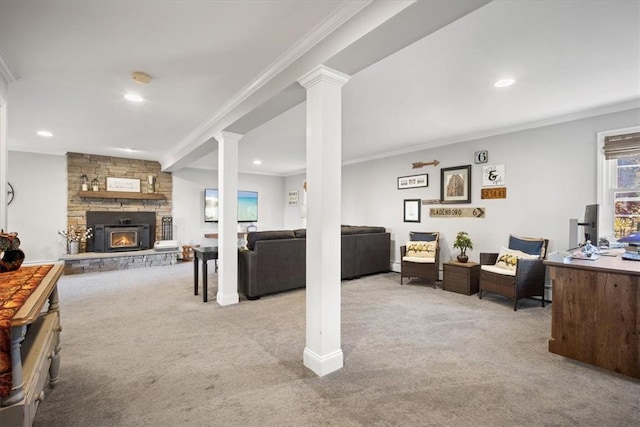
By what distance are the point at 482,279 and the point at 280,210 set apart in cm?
640

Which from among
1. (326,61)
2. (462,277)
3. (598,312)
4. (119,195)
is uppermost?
(326,61)

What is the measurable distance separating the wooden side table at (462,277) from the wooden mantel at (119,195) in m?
6.36

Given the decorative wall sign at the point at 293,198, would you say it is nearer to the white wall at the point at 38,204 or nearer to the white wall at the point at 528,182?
the white wall at the point at 528,182

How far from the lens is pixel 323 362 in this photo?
7.04 ft

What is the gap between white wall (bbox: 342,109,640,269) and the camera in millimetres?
3729

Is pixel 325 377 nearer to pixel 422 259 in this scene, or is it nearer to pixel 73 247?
pixel 422 259

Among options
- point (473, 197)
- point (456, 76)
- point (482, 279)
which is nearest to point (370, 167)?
point (473, 197)

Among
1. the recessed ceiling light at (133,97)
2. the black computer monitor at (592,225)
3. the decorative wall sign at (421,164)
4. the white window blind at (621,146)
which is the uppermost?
the recessed ceiling light at (133,97)

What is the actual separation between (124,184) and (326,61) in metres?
6.53

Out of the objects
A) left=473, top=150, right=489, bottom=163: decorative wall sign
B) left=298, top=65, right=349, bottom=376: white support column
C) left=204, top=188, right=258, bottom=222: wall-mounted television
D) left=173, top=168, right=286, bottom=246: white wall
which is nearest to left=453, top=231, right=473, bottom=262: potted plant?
left=473, top=150, right=489, bottom=163: decorative wall sign

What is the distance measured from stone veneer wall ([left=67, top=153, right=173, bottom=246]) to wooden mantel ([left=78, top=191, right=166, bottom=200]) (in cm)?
17

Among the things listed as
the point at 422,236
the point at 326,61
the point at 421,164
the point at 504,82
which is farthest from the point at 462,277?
the point at 326,61

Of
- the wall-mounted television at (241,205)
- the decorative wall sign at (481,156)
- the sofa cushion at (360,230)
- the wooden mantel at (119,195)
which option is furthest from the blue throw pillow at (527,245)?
the wooden mantel at (119,195)

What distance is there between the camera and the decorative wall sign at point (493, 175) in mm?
4469
